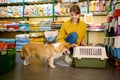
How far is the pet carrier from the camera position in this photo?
2.44 metres

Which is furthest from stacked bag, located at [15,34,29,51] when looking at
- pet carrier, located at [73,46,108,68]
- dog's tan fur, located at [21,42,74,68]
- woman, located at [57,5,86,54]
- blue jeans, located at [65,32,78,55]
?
pet carrier, located at [73,46,108,68]

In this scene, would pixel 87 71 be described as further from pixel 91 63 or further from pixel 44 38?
pixel 44 38

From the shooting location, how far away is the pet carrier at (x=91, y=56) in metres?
2.44

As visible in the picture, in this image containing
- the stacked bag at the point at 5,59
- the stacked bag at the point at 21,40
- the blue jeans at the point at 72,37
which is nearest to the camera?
the stacked bag at the point at 5,59

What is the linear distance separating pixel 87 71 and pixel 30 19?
11.6 feet

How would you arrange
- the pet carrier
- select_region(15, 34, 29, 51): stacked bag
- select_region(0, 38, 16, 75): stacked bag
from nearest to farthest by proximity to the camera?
1. select_region(0, 38, 16, 75): stacked bag
2. the pet carrier
3. select_region(15, 34, 29, 51): stacked bag

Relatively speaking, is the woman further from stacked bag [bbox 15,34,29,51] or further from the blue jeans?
stacked bag [bbox 15,34,29,51]

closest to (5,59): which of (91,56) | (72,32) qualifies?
(91,56)

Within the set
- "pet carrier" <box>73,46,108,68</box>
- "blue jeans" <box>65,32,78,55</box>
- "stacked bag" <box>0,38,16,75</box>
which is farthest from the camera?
"blue jeans" <box>65,32,78,55</box>

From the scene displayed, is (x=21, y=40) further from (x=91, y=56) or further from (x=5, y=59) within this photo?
(x=91, y=56)

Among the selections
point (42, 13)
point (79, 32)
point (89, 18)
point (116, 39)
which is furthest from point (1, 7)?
Result: point (116, 39)

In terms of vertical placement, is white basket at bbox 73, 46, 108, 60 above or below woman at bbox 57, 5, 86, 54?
below

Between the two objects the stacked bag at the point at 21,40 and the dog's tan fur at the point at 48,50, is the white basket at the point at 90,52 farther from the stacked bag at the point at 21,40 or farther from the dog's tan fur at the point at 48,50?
the stacked bag at the point at 21,40

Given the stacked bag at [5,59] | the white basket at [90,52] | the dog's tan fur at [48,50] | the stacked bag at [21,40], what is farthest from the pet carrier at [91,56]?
the stacked bag at [21,40]
